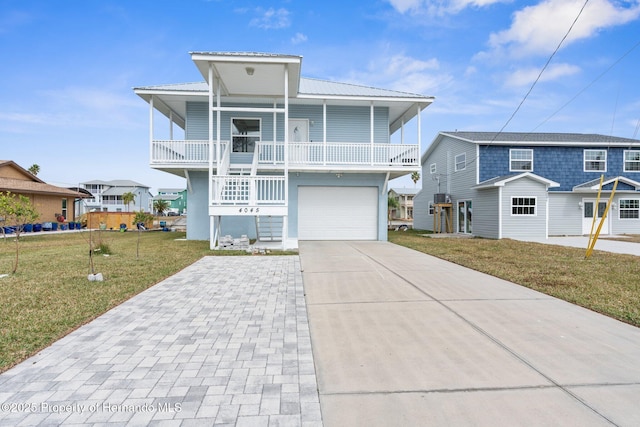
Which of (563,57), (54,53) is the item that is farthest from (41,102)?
(563,57)

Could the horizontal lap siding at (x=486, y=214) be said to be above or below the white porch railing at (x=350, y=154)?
below

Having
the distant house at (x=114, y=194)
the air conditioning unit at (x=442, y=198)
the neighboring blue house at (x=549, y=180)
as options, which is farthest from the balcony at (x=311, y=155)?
the distant house at (x=114, y=194)

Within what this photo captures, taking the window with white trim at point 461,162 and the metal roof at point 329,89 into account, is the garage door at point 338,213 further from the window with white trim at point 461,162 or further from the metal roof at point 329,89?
the window with white trim at point 461,162

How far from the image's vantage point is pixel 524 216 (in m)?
16.7

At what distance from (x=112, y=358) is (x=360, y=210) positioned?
39.9 feet

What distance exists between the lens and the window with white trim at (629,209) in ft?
62.6

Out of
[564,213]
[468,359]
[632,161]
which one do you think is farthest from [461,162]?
[468,359]

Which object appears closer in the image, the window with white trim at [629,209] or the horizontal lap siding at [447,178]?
the horizontal lap siding at [447,178]

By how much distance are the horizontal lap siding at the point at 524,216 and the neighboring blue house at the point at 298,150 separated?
6458mm

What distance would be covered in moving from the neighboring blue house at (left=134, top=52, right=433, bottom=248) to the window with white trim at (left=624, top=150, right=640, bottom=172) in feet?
46.7

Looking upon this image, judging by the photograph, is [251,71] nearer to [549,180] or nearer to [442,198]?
[442,198]

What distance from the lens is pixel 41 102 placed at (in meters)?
18.8

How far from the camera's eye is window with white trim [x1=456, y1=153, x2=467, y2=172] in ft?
63.4

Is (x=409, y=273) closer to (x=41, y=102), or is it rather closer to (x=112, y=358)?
(x=112, y=358)
